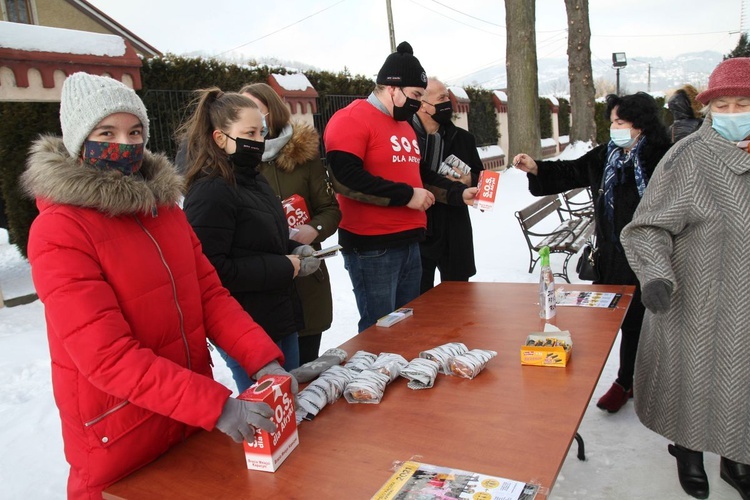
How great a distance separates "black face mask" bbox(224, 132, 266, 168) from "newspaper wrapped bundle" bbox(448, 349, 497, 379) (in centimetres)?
106

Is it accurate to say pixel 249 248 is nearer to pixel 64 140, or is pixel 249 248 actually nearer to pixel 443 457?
pixel 64 140

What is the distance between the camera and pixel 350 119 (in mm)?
2982

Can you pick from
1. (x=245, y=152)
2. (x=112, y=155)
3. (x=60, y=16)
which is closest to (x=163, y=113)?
(x=245, y=152)

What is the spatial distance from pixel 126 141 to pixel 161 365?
62cm

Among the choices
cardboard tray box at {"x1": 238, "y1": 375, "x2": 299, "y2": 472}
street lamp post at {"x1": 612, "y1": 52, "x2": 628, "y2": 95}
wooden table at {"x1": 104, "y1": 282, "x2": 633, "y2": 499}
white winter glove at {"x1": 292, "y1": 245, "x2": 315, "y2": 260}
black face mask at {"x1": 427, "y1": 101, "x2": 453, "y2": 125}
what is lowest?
wooden table at {"x1": 104, "y1": 282, "x2": 633, "y2": 499}

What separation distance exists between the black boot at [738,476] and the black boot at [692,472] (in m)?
0.10

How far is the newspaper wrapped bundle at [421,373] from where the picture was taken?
183 cm

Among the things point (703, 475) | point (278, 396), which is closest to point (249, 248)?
point (278, 396)

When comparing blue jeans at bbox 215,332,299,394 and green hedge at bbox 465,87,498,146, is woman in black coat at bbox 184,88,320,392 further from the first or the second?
green hedge at bbox 465,87,498,146

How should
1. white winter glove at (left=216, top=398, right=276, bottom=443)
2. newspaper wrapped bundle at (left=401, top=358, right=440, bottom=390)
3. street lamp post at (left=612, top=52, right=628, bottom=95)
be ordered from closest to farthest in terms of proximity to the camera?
white winter glove at (left=216, top=398, right=276, bottom=443) → newspaper wrapped bundle at (left=401, top=358, right=440, bottom=390) → street lamp post at (left=612, top=52, right=628, bottom=95)

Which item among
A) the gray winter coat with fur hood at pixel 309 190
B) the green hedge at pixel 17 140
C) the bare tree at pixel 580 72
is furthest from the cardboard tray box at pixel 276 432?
the bare tree at pixel 580 72

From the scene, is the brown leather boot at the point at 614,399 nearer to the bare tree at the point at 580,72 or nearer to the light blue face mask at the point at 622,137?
the light blue face mask at the point at 622,137

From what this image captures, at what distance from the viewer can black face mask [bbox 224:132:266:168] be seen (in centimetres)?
214

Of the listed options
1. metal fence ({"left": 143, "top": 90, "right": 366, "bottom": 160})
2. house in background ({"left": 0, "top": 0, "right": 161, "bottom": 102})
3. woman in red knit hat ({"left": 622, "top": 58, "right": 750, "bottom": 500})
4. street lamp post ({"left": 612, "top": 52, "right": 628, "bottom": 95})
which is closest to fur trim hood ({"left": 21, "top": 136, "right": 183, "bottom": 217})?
woman in red knit hat ({"left": 622, "top": 58, "right": 750, "bottom": 500})
